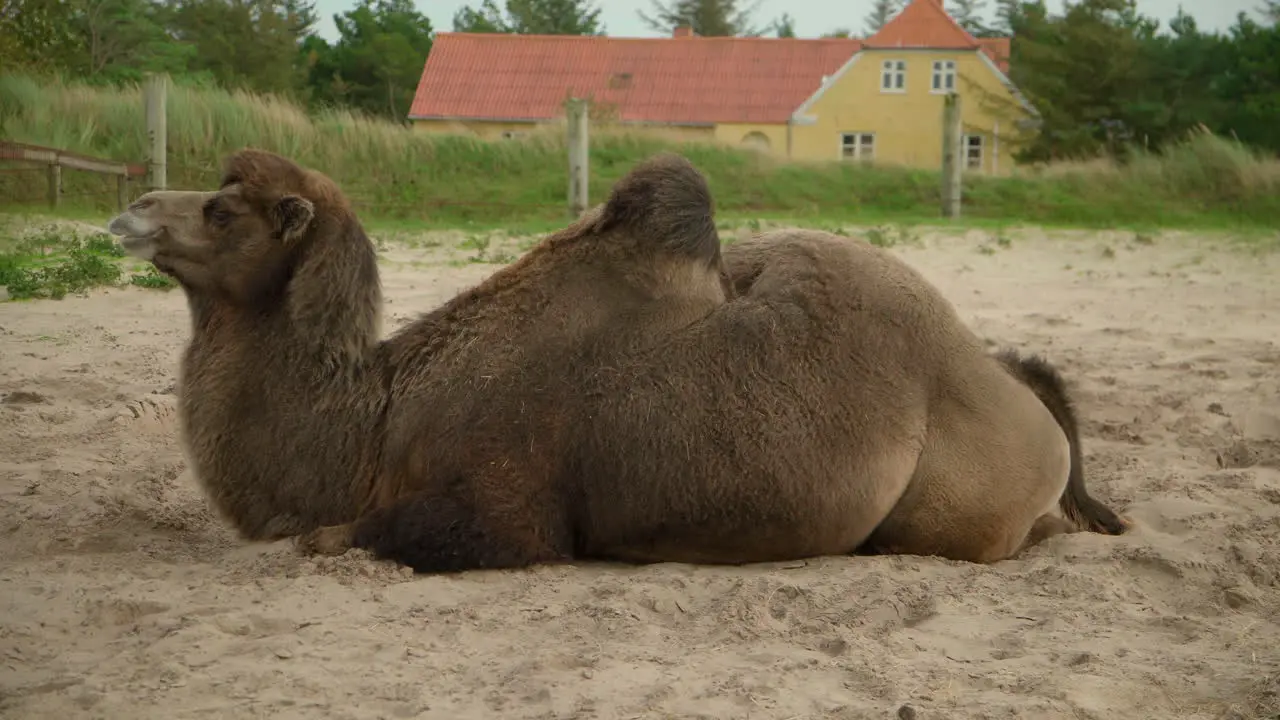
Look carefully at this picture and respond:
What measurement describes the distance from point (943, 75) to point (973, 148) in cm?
272

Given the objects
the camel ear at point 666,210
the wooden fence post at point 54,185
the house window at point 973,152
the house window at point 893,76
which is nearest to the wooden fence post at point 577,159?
the wooden fence post at point 54,185

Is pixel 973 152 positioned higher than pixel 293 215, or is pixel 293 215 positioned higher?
pixel 973 152

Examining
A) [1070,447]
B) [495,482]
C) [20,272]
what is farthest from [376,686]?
[20,272]

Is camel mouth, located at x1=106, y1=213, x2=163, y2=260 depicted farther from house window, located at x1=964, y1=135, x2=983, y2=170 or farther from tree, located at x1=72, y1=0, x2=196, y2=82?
house window, located at x1=964, y1=135, x2=983, y2=170

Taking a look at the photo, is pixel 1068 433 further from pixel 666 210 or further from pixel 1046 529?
pixel 666 210

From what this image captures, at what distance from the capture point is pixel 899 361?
15.2 ft

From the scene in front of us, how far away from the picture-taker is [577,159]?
18016 millimetres

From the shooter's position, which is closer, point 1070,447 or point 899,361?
point 899,361

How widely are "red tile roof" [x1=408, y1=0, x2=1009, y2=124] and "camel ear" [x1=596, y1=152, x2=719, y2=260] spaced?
130 feet

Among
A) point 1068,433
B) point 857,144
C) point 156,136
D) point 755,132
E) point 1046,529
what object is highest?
point 755,132

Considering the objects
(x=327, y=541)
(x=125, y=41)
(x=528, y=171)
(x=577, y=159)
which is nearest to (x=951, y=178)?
(x=577, y=159)

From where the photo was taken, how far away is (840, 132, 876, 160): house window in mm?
46281

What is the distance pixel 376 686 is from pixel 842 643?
1302mm

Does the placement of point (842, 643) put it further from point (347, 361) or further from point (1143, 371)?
point (1143, 371)
